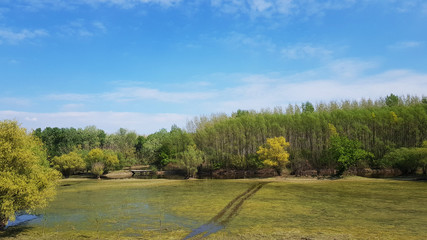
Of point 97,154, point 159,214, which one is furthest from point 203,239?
point 97,154

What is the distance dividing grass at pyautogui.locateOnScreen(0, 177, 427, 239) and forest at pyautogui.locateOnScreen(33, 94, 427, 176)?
23.6 meters

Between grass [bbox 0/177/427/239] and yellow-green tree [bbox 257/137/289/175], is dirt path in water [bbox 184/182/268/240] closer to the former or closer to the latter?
grass [bbox 0/177/427/239]

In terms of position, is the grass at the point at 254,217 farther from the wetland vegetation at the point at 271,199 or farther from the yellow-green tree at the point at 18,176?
the yellow-green tree at the point at 18,176

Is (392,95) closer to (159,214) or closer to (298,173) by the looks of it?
(298,173)

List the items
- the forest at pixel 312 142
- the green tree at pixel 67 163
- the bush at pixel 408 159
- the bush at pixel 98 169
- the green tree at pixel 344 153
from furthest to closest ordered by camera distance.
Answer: the green tree at pixel 67 163, the bush at pixel 98 169, the forest at pixel 312 142, the green tree at pixel 344 153, the bush at pixel 408 159

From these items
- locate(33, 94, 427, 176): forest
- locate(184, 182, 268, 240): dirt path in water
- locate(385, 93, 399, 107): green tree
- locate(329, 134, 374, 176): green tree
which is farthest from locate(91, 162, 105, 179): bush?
locate(385, 93, 399, 107): green tree

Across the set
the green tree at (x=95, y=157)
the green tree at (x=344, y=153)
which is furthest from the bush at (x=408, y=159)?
the green tree at (x=95, y=157)

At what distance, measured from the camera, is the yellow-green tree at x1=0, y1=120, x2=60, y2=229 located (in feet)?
62.7

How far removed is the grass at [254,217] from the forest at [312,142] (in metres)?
23.6

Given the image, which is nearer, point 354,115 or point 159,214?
point 159,214

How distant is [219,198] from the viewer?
106ft

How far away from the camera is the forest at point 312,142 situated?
55812 millimetres

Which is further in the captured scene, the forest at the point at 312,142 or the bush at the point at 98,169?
the bush at the point at 98,169

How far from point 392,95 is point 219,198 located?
80189mm
